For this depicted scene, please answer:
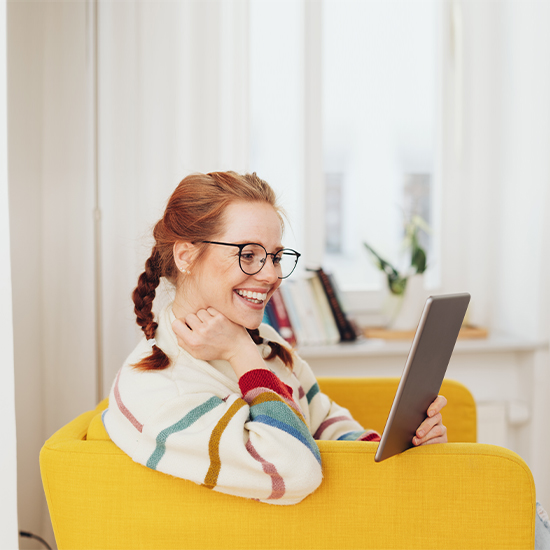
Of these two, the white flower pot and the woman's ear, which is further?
the white flower pot

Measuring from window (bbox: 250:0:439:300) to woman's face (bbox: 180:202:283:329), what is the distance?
3.83 ft

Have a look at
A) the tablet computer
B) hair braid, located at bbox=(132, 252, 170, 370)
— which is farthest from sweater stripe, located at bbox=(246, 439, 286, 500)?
hair braid, located at bbox=(132, 252, 170, 370)

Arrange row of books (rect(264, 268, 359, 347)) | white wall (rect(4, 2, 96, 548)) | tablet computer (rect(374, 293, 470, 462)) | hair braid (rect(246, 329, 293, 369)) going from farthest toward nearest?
1. row of books (rect(264, 268, 359, 347))
2. white wall (rect(4, 2, 96, 548))
3. hair braid (rect(246, 329, 293, 369))
4. tablet computer (rect(374, 293, 470, 462))

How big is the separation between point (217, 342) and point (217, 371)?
6 centimetres

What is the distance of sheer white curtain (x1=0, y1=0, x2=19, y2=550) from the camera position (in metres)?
1.20

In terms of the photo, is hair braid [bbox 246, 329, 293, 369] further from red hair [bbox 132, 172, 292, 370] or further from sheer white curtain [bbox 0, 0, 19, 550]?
sheer white curtain [bbox 0, 0, 19, 550]

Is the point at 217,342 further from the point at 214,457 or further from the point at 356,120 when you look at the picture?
the point at 356,120

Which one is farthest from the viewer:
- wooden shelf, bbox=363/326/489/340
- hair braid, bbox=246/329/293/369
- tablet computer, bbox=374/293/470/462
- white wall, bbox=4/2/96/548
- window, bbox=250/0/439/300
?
window, bbox=250/0/439/300

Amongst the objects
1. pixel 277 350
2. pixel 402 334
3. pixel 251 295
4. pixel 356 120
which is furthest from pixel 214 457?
pixel 356 120

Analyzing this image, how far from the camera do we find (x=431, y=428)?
42.6 inches

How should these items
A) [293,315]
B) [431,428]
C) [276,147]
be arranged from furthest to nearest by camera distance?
[276,147], [293,315], [431,428]

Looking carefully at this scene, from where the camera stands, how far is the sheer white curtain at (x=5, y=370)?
1.20 metres

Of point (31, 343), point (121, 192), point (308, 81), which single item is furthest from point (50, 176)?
point (308, 81)

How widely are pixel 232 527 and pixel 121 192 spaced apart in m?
1.11
